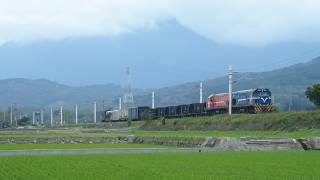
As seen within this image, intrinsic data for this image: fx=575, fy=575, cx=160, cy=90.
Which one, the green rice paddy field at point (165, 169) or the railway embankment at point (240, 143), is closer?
the green rice paddy field at point (165, 169)

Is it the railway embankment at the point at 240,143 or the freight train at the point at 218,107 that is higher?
the freight train at the point at 218,107

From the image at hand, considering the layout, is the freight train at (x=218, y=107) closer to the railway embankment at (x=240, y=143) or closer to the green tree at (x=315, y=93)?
the green tree at (x=315, y=93)

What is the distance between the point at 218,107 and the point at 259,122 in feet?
87.8

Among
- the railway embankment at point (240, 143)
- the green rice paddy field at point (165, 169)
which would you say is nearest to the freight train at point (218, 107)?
the railway embankment at point (240, 143)

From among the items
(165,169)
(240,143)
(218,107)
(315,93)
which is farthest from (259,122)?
(165,169)

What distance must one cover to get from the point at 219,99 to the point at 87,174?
6569 centimetres

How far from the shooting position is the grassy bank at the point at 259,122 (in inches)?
1922

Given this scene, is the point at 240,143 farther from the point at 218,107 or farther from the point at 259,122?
the point at 218,107

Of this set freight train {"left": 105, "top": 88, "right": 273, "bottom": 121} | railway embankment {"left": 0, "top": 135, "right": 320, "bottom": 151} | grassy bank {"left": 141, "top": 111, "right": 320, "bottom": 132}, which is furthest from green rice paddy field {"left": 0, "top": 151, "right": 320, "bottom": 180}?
freight train {"left": 105, "top": 88, "right": 273, "bottom": 121}

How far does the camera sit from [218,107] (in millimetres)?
82688

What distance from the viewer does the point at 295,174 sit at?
61.4 ft

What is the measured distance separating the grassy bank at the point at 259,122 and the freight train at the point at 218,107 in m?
7.51

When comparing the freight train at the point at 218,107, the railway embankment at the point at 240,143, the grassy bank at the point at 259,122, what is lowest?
the railway embankment at the point at 240,143

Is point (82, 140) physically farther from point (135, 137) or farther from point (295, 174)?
point (295, 174)
